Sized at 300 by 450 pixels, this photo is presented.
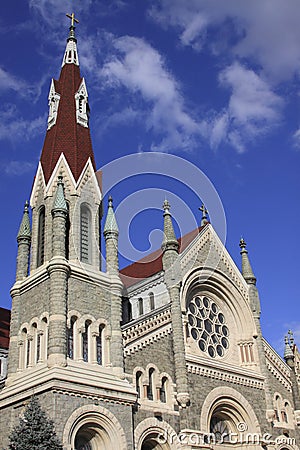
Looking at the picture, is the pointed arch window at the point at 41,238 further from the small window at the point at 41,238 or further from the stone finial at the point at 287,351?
the stone finial at the point at 287,351

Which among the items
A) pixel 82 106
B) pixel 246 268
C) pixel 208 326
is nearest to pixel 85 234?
pixel 82 106

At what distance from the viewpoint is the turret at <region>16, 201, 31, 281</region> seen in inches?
1096

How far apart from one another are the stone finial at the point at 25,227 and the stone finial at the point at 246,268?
46.3 ft

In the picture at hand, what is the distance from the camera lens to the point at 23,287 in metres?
26.9

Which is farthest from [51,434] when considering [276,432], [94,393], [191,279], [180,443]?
[276,432]

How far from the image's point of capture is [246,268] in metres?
35.8

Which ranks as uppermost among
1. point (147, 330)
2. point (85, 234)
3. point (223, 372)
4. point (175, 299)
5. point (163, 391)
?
point (85, 234)

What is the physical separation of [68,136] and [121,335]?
11912mm

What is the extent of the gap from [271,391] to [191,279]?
26.9ft

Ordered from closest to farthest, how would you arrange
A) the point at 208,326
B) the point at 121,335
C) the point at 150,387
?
Answer: the point at 121,335 → the point at 150,387 → the point at 208,326

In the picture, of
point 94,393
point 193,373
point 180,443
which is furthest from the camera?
point 193,373

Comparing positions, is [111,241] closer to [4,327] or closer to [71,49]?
[4,327]

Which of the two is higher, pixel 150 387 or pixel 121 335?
pixel 121 335

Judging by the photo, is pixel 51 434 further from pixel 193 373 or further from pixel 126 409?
pixel 193 373
